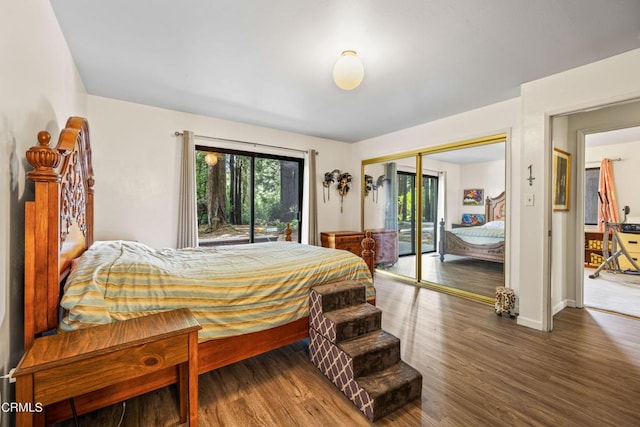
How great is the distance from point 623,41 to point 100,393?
4.26 metres

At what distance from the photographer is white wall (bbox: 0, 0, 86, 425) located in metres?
1.17

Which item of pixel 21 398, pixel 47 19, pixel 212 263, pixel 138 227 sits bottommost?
pixel 21 398

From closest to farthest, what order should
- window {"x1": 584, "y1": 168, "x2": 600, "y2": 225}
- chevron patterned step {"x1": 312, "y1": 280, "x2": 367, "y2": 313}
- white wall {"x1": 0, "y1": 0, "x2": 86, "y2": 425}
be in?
white wall {"x1": 0, "y1": 0, "x2": 86, "y2": 425}
chevron patterned step {"x1": 312, "y1": 280, "x2": 367, "y2": 313}
window {"x1": 584, "y1": 168, "x2": 600, "y2": 225}

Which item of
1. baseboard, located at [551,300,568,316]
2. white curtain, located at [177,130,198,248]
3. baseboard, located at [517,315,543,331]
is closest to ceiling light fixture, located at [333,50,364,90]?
white curtain, located at [177,130,198,248]

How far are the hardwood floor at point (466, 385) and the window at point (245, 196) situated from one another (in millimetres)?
2250

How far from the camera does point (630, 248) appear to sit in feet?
15.7

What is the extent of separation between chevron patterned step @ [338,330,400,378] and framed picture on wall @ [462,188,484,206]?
2.91 meters

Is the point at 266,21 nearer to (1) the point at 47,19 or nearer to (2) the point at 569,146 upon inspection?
(1) the point at 47,19

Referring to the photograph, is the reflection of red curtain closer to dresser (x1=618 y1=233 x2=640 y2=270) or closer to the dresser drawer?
dresser (x1=618 y1=233 x2=640 y2=270)

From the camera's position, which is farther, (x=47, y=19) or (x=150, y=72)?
(x=150, y=72)

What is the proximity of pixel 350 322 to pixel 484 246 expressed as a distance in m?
3.00

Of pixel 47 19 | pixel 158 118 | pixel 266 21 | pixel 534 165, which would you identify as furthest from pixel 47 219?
pixel 534 165

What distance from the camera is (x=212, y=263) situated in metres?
2.13

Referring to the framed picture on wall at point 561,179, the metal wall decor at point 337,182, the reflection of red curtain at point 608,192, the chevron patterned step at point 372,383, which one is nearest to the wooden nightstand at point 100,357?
the chevron patterned step at point 372,383
